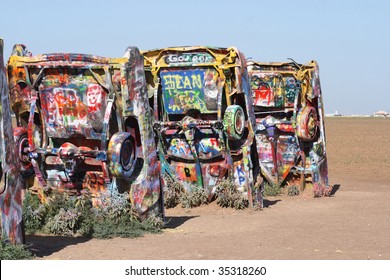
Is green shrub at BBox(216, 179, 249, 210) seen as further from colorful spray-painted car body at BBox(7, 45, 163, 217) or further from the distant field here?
the distant field

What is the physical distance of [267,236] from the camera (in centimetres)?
1091

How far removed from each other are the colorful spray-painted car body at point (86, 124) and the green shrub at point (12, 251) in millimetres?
2201

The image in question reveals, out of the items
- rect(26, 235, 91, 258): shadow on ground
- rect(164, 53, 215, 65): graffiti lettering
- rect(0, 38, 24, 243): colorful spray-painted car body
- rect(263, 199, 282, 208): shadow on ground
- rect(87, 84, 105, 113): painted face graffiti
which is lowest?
rect(263, 199, 282, 208): shadow on ground

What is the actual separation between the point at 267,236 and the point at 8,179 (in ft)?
12.8

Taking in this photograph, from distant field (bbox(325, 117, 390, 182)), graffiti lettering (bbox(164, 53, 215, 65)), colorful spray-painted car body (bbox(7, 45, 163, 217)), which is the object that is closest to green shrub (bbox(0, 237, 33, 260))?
colorful spray-painted car body (bbox(7, 45, 163, 217))

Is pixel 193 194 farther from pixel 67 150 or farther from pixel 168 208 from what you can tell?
pixel 67 150

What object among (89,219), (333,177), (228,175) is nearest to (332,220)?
(228,175)

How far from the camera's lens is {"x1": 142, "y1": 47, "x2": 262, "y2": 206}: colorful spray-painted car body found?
13461 mm

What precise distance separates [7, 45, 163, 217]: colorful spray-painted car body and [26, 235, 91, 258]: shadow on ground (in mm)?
1060

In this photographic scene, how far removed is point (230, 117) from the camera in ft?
42.8

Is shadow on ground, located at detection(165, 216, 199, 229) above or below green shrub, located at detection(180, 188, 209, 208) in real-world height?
below

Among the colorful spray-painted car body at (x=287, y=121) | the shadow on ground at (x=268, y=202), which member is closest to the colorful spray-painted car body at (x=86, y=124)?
the shadow on ground at (x=268, y=202)

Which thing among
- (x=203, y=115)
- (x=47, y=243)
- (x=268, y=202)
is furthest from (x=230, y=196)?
(x=47, y=243)

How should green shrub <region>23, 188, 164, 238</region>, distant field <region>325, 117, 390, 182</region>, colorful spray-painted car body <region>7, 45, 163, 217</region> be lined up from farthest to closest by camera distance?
1. distant field <region>325, 117, 390, 182</region>
2. colorful spray-painted car body <region>7, 45, 163, 217</region>
3. green shrub <region>23, 188, 164, 238</region>
